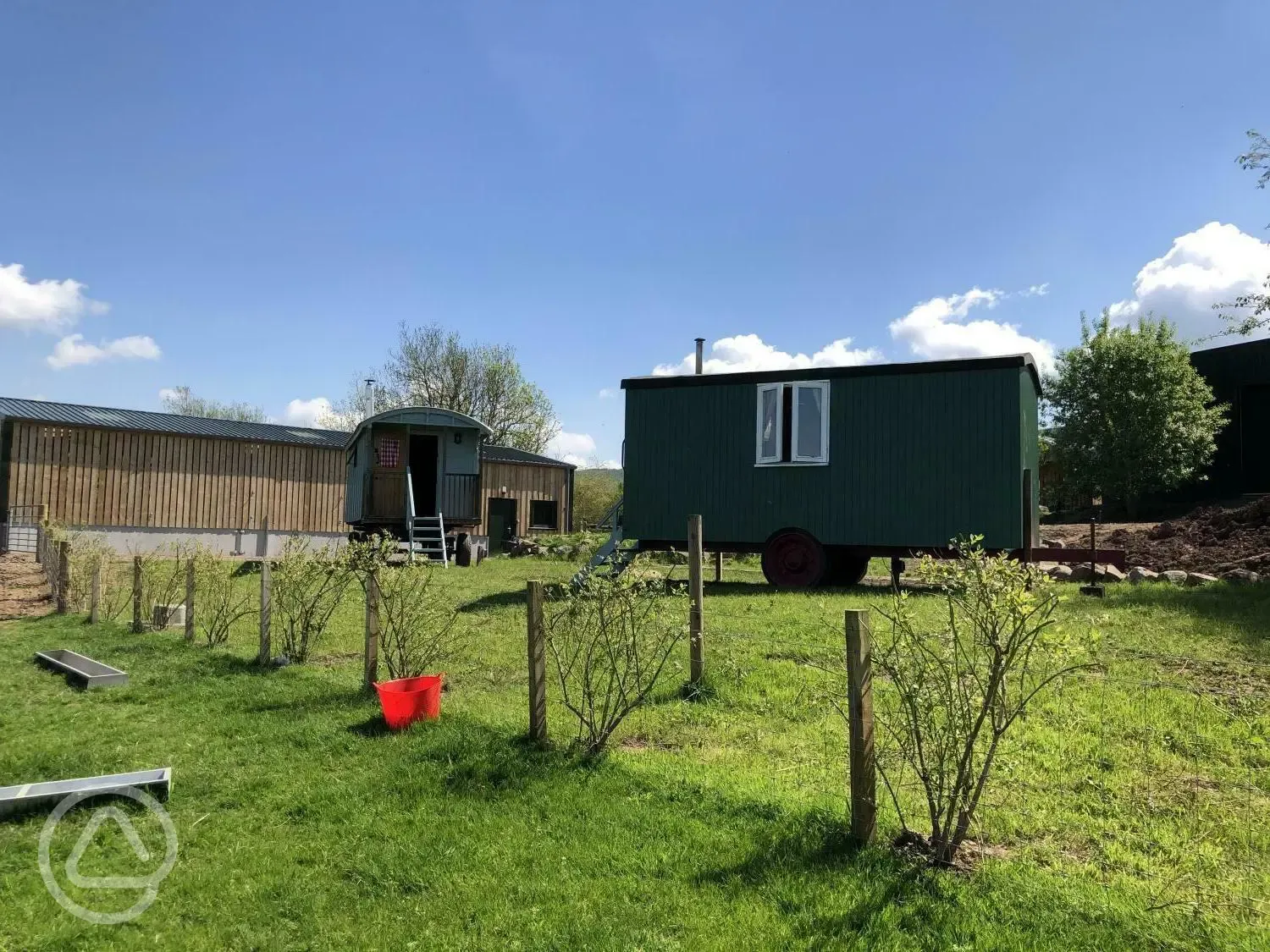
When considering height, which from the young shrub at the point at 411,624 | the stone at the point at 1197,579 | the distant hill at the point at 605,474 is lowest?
the young shrub at the point at 411,624

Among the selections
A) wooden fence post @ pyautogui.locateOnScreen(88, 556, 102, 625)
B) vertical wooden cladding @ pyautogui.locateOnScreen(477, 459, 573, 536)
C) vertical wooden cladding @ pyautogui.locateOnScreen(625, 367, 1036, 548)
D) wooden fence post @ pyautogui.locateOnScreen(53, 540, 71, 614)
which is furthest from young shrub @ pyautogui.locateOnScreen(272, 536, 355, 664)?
vertical wooden cladding @ pyautogui.locateOnScreen(477, 459, 573, 536)

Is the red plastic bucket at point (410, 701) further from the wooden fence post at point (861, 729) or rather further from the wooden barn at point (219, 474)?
the wooden barn at point (219, 474)

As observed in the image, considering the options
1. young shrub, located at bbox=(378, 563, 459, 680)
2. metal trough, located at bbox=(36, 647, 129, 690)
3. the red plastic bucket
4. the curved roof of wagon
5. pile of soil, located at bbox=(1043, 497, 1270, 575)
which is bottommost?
metal trough, located at bbox=(36, 647, 129, 690)

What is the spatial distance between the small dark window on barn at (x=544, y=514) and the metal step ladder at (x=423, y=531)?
31.5 feet

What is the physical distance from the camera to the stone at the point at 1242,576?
10061 millimetres

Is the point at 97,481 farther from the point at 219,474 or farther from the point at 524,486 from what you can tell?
the point at 524,486

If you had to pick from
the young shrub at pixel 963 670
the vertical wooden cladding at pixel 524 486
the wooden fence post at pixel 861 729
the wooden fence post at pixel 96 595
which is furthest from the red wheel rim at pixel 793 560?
the vertical wooden cladding at pixel 524 486

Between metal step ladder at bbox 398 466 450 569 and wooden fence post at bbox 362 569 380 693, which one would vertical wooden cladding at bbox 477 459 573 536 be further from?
wooden fence post at bbox 362 569 380 693

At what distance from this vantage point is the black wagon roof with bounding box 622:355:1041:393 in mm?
10344

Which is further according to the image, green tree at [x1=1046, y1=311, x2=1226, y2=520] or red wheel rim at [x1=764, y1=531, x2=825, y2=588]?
green tree at [x1=1046, y1=311, x2=1226, y2=520]

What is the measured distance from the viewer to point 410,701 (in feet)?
16.2

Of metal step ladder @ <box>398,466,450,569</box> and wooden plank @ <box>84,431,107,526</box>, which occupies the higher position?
wooden plank @ <box>84,431,107,526</box>

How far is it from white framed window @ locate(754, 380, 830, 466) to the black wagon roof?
12 centimetres

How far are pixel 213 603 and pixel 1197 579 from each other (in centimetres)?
1162
